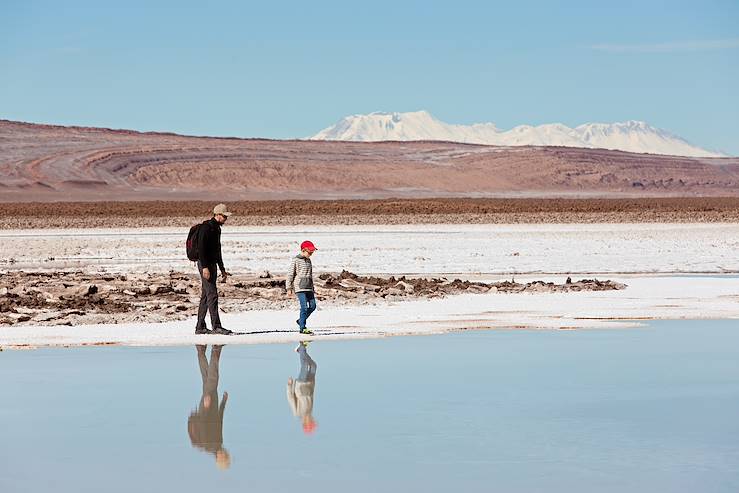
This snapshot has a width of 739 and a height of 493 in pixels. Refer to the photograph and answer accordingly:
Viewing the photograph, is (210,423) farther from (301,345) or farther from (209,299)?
(209,299)

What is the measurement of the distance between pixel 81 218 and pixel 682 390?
51.2 meters

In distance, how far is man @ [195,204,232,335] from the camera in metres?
13.4

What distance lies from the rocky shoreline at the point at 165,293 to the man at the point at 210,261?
5.69ft

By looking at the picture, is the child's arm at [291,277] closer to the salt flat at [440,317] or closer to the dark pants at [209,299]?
the salt flat at [440,317]

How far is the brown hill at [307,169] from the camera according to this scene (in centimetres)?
12475

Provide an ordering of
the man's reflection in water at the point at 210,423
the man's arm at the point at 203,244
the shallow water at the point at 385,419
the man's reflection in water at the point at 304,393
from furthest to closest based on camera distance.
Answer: the man's arm at the point at 203,244, the man's reflection in water at the point at 304,393, the man's reflection in water at the point at 210,423, the shallow water at the point at 385,419

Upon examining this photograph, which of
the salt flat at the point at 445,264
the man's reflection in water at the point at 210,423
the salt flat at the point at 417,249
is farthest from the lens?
the salt flat at the point at 417,249

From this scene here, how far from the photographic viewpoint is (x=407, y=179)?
140375 mm

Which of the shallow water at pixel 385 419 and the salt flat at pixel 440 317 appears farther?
the salt flat at pixel 440 317

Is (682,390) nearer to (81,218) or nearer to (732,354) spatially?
(732,354)

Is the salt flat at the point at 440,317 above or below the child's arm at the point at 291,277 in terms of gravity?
below

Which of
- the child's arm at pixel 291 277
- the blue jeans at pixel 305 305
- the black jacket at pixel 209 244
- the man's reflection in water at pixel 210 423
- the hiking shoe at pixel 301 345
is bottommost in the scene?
the hiking shoe at pixel 301 345

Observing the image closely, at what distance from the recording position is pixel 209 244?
13391mm

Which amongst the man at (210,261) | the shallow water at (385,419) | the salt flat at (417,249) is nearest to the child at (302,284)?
the man at (210,261)
